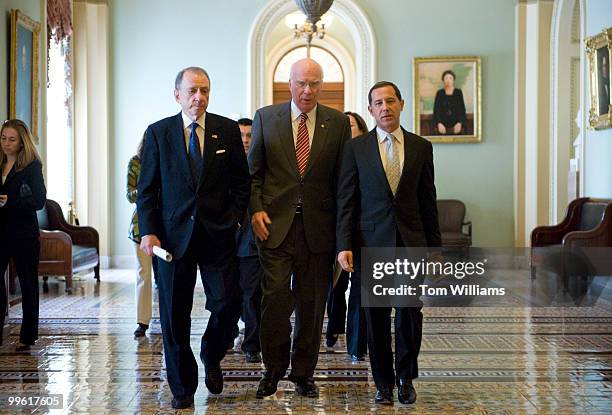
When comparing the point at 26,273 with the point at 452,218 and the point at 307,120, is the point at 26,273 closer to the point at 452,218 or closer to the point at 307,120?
the point at 307,120

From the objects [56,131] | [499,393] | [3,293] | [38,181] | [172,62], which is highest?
[172,62]

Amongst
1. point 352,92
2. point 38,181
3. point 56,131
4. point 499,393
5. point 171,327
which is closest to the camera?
point 171,327

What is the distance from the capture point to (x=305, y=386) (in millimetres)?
4660

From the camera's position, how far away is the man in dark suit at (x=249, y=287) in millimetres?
5754

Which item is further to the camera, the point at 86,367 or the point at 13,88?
the point at 13,88

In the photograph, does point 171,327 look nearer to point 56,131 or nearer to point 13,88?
point 13,88

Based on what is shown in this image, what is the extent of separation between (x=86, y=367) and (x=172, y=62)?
7811mm

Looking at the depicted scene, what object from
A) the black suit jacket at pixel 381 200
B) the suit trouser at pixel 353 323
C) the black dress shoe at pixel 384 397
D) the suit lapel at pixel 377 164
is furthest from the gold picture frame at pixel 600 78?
the black dress shoe at pixel 384 397

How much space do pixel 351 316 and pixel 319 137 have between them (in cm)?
172

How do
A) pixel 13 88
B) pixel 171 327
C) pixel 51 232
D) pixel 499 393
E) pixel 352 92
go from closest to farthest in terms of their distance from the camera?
pixel 171 327 → pixel 499 393 → pixel 13 88 → pixel 51 232 → pixel 352 92

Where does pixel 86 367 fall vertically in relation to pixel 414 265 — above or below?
below

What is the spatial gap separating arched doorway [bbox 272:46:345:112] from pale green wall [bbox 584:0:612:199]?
937cm

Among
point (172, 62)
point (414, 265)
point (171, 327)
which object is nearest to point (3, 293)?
point (171, 327)

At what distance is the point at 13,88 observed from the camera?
9.16 metres
